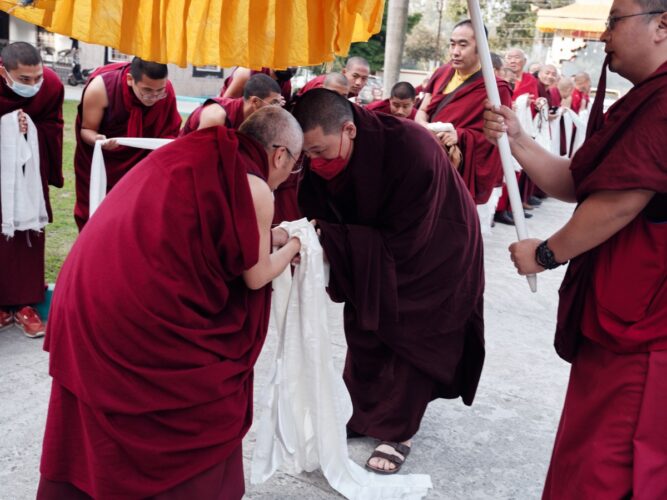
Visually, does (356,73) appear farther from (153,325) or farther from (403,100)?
(153,325)

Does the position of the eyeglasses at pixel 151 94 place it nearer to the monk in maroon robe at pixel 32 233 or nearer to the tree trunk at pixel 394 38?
the monk in maroon robe at pixel 32 233

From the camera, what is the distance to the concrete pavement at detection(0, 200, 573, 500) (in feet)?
9.31

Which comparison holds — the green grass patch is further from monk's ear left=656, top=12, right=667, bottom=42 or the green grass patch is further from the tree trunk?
monk's ear left=656, top=12, right=667, bottom=42

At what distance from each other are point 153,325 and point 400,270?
1225 mm

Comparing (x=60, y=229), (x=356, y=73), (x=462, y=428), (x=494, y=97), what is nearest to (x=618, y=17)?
(x=494, y=97)

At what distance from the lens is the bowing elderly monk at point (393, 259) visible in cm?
267

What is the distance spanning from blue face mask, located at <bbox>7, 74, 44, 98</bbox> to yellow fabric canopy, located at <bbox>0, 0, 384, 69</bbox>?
170 centimetres

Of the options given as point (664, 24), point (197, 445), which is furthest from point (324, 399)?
point (664, 24)

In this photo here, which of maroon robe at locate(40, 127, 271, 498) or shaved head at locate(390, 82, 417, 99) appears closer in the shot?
maroon robe at locate(40, 127, 271, 498)

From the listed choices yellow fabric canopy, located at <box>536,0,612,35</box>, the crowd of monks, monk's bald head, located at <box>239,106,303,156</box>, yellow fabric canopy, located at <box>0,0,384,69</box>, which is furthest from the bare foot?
yellow fabric canopy, located at <box>536,0,612,35</box>

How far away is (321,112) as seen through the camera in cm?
257

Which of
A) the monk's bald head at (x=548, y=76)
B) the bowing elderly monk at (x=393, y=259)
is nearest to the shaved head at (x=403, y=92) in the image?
the bowing elderly monk at (x=393, y=259)

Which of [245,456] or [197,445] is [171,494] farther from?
[245,456]

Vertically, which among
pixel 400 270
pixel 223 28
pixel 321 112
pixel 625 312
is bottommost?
pixel 400 270
